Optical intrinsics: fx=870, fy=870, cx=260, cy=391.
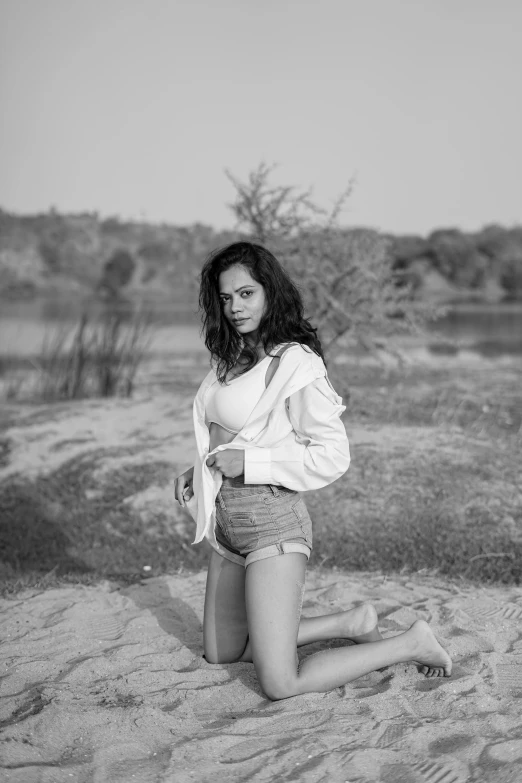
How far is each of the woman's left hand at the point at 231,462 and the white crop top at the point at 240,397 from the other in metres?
0.13

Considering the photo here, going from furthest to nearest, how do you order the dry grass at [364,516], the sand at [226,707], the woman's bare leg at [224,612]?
the dry grass at [364,516] < the woman's bare leg at [224,612] < the sand at [226,707]

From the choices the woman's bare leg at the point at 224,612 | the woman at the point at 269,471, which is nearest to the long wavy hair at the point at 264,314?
the woman at the point at 269,471

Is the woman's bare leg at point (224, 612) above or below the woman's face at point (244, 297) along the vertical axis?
below

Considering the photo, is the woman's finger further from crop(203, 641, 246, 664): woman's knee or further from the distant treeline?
the distant treeline

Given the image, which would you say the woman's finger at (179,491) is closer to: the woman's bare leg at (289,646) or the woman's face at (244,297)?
the woman's bare leg at (289,646)

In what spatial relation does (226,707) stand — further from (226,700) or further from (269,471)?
(269,471)

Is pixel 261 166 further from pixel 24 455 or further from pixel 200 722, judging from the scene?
pixel 200 722

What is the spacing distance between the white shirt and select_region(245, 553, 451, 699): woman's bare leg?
0.92 feet

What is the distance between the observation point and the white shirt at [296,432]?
280 cm

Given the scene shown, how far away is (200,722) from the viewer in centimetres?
277

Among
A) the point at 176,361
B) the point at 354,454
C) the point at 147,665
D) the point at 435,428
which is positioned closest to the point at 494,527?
the point at 354,454

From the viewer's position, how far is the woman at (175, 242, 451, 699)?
280 centimetres

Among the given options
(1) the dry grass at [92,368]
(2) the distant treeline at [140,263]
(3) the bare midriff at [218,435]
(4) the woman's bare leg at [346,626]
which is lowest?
(4) the woman's bare leg at [346,626]

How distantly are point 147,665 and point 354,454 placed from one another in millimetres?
2998
